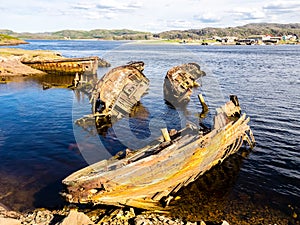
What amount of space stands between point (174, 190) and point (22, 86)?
35454 millimetres

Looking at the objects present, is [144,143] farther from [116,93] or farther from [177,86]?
[177,86]

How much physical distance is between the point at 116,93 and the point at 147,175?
17090mm

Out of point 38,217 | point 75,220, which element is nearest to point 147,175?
point 75,220

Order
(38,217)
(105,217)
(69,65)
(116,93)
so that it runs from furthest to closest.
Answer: (69,65) → (116,93) → (38,217) → (105,217)

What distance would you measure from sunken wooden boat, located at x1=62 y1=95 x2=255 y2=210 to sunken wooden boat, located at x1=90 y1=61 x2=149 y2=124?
12.9 meters

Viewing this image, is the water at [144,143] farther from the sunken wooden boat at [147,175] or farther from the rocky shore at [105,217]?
the sunken wooden boat at [147,175]

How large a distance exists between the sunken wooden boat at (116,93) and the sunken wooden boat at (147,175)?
1285 cm

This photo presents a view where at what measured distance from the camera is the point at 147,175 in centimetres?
1098

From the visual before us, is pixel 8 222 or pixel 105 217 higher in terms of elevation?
pixel 8 222

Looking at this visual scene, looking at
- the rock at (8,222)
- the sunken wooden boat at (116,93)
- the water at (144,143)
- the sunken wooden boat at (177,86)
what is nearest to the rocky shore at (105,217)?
the rock at (8,222)

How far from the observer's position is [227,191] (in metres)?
13.6

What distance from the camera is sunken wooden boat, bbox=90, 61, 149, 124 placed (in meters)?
26.0

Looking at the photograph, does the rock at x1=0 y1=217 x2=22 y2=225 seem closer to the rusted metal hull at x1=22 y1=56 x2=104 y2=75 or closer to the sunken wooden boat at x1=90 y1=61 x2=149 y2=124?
the sunken wooden boat at x1=90 y1=61 x2=149 y2=124

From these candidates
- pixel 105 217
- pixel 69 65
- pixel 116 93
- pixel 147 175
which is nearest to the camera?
pixel 105 217
